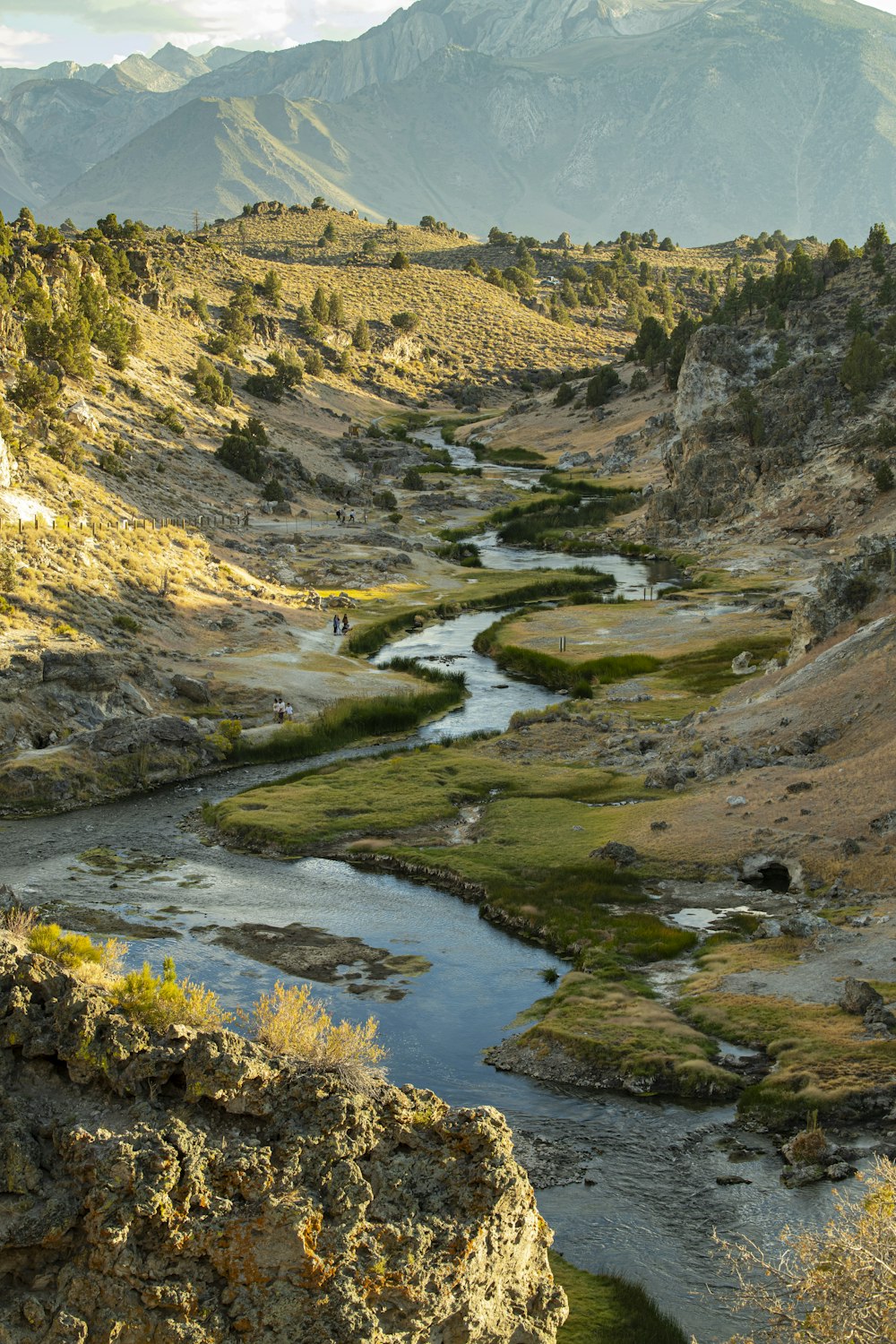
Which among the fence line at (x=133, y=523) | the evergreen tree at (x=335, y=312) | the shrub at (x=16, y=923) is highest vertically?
the evergreen tree at (x=335, y=312)

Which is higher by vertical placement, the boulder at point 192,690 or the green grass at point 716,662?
the green grass at point 716,662

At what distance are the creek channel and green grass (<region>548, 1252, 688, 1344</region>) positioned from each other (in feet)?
1.68

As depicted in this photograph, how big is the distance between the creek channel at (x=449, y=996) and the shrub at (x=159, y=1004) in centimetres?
997

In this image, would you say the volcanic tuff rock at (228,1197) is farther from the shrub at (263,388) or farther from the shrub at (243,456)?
the shrub at (263,388)

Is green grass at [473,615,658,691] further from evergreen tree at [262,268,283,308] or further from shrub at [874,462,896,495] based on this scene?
evergreen tree at [262,268,283,308]

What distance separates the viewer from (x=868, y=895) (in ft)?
126

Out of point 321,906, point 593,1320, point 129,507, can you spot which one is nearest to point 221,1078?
point 593,1320

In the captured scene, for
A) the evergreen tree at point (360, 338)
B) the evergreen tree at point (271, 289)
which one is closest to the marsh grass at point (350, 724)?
the evergreen tree at point (271, 289)

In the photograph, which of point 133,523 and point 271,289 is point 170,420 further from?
point 271,289

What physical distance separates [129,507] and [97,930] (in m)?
54.4

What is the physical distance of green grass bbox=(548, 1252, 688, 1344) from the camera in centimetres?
1998

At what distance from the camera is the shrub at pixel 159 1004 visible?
54.7 ft

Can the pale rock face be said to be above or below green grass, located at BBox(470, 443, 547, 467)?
above

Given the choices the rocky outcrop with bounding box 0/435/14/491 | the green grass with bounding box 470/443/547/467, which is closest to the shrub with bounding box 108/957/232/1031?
the rocky outcrop with bounding box 0/435/14/491
